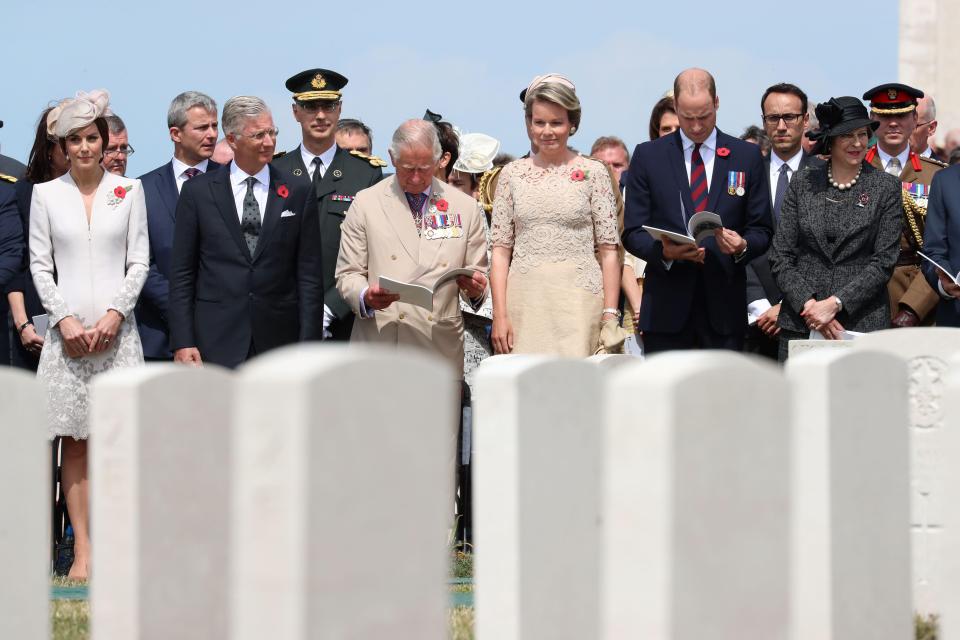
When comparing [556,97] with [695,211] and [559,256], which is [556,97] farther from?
[695,211]

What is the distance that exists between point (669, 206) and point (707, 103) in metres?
0.53

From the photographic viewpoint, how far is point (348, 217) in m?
7.61

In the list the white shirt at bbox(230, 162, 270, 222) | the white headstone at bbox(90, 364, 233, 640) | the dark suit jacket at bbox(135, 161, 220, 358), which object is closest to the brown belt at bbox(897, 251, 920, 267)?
the white shirt at bbox(230, 162, 270, 222)

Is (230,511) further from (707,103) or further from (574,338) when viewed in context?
(707,103)

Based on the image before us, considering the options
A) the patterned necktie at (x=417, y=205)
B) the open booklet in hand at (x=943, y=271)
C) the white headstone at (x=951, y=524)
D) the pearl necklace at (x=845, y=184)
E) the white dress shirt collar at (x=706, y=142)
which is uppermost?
the white dress shirt collar at (x=706, y=142)

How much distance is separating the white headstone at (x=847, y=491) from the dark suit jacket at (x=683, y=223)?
3714 millimetres

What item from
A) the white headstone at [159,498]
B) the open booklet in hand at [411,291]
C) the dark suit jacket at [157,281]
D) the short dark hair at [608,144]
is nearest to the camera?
the white headstone at [159,498]

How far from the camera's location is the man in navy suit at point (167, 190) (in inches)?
304

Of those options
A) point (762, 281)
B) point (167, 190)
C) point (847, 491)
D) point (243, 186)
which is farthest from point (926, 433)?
point (167, 190)

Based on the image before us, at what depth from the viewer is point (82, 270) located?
7.35 metres

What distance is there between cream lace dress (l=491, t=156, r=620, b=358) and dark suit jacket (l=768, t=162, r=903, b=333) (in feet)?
2.86

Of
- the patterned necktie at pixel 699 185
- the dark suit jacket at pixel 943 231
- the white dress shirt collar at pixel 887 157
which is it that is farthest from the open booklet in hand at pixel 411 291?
the white dress shirt collar at pixel 887 157

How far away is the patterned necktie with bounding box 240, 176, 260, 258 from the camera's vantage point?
287 inches

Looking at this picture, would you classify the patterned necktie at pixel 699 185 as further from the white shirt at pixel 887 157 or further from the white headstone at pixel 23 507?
the white headstone at pixel 23 507
